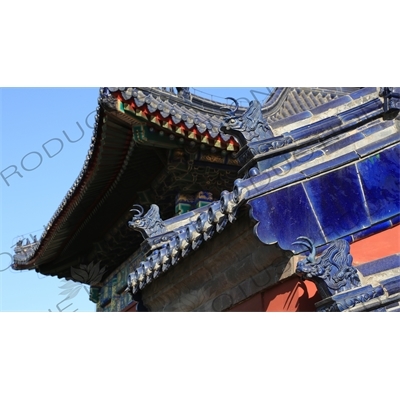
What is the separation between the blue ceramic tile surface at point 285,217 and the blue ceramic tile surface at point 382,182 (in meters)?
0.43

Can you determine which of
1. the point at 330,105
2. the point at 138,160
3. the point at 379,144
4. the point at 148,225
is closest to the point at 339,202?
the point at 379,144

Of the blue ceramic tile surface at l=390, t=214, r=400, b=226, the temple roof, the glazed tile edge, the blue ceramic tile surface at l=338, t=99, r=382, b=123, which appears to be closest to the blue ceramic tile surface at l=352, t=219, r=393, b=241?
the blue ceramic tile surface at l=390, t=214, r=400, b=226

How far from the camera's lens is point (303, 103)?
12828 mm

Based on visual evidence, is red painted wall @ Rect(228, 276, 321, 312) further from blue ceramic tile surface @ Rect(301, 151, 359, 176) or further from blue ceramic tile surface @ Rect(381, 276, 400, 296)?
blue ceramic tile surface @ Rect(301, 151, 359, 176)

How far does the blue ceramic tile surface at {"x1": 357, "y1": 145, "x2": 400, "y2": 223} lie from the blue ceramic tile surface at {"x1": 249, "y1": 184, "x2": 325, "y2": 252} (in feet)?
1.41

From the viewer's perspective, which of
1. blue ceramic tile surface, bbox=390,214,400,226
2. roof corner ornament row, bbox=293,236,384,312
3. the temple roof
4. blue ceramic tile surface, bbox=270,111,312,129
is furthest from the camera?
the temple roof

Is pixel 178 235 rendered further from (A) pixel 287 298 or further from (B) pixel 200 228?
(A) pixel 287 298

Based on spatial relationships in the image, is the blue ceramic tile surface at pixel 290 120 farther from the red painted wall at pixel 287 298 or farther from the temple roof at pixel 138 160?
the red painted wall at pixel 287 298

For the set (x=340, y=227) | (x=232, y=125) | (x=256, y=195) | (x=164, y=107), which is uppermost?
(x=164, y=107)

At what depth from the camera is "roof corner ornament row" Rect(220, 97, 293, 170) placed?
513cm

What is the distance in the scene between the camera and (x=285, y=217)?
4746mm

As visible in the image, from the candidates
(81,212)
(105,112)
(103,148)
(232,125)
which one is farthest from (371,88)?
(81,212)

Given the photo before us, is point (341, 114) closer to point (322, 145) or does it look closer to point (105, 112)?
point (322, 145)

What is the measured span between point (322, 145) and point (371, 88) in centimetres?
68
